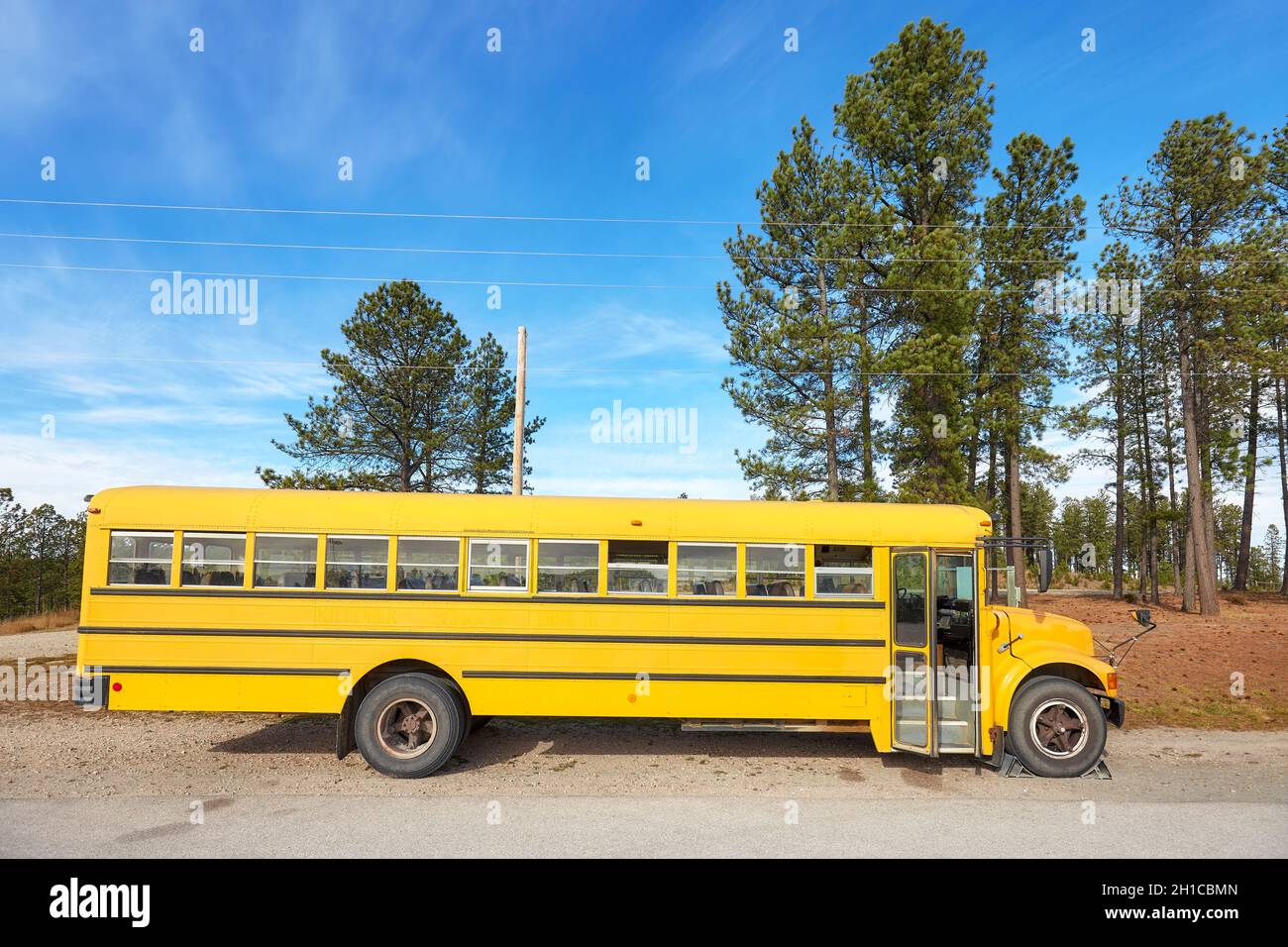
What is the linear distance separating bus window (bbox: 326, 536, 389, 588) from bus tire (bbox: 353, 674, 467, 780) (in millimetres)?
1043

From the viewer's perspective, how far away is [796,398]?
64.2 feet

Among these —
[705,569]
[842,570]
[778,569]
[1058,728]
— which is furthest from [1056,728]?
[705,569]

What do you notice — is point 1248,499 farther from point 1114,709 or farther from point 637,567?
point 637,567

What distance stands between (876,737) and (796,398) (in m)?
13.9

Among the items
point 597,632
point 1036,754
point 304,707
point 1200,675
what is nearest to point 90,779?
point 304,707

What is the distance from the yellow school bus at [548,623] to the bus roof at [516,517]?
2 cm

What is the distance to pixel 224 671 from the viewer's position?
6.66m

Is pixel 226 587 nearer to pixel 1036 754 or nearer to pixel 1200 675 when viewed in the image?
pixel 1036 754

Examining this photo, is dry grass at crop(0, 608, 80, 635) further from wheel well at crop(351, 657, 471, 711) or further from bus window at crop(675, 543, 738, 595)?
bus window at crop(675, 543, 738, 595)

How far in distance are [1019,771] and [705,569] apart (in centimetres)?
365

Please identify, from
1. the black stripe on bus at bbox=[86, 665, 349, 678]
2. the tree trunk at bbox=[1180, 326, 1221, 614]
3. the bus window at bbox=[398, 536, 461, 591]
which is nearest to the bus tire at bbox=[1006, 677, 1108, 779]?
the bus window at bbox=[398, 536, 461, 591]

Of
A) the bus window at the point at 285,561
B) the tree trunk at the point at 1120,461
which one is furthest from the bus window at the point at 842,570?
the tree trunk at the point at 1120,461
